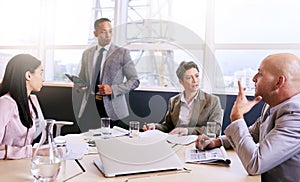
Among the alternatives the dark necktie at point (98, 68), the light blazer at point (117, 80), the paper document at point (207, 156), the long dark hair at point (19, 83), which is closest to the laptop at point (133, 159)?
the paper document at point (207, 156)

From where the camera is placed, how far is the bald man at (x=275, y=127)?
1240 millimetres

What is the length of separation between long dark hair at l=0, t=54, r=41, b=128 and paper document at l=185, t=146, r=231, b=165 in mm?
859

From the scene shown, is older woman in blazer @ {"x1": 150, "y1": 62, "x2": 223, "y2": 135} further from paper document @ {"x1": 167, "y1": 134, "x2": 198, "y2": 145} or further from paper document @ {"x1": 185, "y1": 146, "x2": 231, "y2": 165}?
paper document @ {"x1": 185, "y1": 146, "x2": 231, "y2": 165}

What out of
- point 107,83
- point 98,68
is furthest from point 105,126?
point 98,68

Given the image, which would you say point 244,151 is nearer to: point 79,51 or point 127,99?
point 127,99

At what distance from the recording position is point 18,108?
5.35 ft

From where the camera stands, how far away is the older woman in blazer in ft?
6.78

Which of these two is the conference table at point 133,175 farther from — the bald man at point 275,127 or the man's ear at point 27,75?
the man's ear at point 27,75

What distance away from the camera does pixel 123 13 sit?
353cm

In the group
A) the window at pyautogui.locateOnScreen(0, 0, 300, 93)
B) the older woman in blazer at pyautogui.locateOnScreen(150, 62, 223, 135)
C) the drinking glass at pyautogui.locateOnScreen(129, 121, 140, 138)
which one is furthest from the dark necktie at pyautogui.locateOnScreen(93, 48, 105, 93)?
the older woman in blazer at pyautogui.locateOnScreen(150, 62, 223, 135)

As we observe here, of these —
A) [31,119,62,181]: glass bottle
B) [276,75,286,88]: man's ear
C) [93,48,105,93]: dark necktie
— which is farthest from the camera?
[93,48,105,93]: dark necktie

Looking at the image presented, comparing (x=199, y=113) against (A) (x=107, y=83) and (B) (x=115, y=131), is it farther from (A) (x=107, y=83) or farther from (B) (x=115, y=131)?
(A) (x=107, y=83)

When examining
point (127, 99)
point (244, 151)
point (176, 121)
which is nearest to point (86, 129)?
point (127, 99)

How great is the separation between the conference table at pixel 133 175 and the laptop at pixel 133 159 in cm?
2
